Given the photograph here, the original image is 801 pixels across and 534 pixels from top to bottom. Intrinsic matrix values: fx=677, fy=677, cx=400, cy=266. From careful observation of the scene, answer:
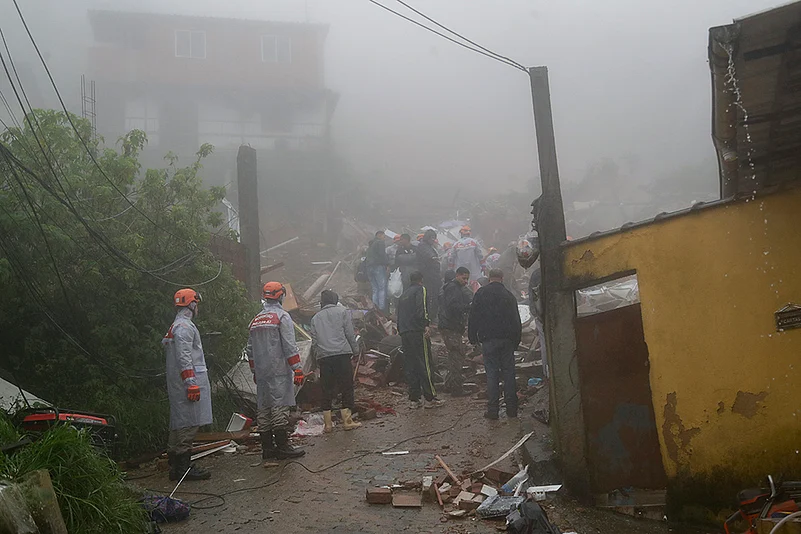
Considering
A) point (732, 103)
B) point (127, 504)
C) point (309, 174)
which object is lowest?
point (127, 504)

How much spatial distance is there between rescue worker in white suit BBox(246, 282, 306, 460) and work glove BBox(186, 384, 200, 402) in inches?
37.0

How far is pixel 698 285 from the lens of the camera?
534cm

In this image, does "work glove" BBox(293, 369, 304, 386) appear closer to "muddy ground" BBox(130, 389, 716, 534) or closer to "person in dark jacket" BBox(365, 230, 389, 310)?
"muddy ground" BBox(130, 389, 716, 534)

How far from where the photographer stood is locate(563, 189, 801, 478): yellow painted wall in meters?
5.06

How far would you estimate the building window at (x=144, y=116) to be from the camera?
27812 mm

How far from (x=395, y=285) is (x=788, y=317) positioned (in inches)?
436

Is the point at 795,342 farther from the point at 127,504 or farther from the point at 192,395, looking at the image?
the point at 192,395

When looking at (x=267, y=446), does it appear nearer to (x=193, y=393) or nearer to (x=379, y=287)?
A: (x=193, y=393)

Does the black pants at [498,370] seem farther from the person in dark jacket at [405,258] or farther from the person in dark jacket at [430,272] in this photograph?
the person in dark jacket at [405,258]

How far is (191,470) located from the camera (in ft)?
24.0

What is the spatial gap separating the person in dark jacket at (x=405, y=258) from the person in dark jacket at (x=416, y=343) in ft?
12.8

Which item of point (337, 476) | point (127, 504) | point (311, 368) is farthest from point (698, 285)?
point (311, 368)

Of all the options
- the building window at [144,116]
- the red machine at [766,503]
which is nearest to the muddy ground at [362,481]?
the red machine at [766,503]

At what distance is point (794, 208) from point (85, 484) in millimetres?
5491
